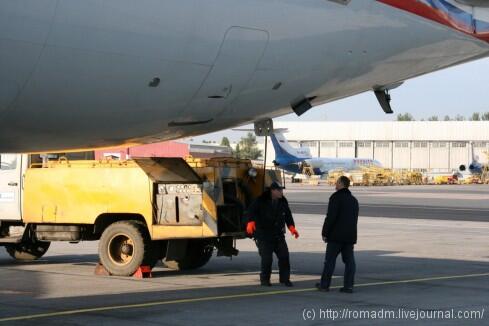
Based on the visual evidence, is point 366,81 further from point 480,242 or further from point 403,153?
point 403,153

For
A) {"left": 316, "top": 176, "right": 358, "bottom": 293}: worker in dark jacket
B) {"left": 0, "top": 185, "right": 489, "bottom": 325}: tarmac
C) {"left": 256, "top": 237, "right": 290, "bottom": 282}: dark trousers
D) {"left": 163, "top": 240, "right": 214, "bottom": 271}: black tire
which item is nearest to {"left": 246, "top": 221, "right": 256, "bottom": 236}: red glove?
{"left": 256, "top": 237, "right": 290, "bottom": 282}: dark trousers

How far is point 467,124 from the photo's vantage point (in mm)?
132500

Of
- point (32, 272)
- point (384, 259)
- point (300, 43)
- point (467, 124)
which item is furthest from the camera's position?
point (467, 124)

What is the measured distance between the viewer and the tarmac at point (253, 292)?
12.0 meters

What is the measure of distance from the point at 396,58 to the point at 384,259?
10184mm

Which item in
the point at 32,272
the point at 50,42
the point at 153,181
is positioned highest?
the point at 50,42

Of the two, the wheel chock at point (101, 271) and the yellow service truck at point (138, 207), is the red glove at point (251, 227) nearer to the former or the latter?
the yellow service truck at point (138, 207)

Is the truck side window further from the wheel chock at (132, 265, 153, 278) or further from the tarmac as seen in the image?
the wheel chock at (132, 265, 153, 278)

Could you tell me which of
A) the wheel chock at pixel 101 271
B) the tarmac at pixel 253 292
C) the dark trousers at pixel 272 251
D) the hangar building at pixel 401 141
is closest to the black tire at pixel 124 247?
the wheel chock at pixel 101 271

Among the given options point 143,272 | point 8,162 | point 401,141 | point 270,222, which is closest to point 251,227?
point 270,222

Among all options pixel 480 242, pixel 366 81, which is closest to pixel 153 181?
pixel 366 81

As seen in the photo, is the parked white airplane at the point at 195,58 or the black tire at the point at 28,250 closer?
the parked white airplane at the point at 195,58

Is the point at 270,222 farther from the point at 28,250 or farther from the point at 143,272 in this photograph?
the point at 28,250

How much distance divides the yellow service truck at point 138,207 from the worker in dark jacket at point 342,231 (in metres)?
2.05
